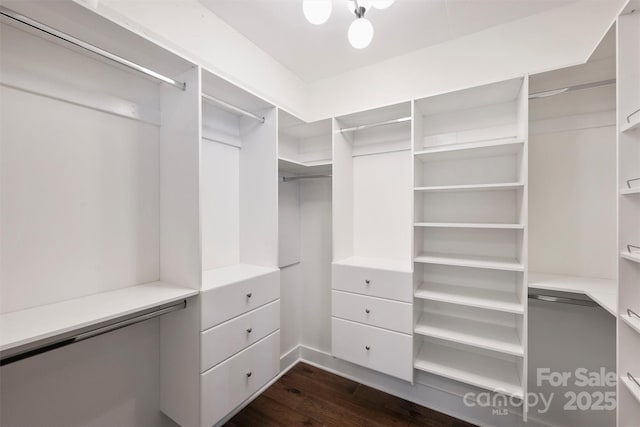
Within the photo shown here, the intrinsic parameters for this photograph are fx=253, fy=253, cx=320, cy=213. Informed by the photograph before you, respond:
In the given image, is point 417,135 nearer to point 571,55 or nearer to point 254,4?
point 571,55

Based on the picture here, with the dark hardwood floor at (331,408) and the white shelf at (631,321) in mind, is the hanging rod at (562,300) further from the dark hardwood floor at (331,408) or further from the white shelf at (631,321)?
the dark hardwood floor at (331,408)

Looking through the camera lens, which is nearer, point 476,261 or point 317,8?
point 317,8

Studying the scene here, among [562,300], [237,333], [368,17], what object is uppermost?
[368,17]

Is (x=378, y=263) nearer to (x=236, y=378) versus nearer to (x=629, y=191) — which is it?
(x=236, y=378)

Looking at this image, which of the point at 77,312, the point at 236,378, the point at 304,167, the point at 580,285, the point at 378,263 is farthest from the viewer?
the point at 304,167

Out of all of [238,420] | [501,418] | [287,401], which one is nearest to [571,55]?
[501,418]

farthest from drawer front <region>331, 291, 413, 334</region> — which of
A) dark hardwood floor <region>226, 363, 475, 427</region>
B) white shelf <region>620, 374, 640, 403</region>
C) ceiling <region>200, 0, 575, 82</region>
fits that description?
ceiling <region>200, 0, 575, 82</region>

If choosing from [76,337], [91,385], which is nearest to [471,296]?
[76,337]

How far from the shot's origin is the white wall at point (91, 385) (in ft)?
Answer: 3.58

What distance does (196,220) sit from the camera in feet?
4.63

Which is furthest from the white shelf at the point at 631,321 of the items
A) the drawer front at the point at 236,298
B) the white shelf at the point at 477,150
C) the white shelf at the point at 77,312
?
the white shelf at the point at 77,312

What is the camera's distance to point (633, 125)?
0.93 m

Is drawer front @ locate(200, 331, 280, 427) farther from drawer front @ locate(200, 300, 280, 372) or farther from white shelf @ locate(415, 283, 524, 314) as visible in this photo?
white shelf @ locate(415, 283, 524, 314)

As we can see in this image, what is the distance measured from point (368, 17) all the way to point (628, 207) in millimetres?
1810
